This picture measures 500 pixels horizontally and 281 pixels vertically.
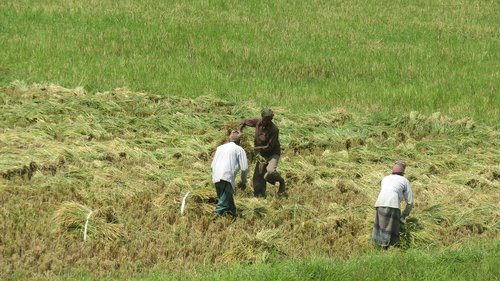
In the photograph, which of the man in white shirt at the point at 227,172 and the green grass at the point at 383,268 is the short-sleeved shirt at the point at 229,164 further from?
the green grass at the point at 383,268

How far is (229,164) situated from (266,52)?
13454mm

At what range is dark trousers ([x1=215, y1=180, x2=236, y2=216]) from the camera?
37.8ft

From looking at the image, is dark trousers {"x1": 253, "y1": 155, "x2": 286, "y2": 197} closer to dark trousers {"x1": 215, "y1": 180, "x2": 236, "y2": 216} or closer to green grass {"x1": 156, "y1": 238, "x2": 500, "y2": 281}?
dark trousers {"x1": 215, "y1": 180, "x2": 236, "y2": 216}

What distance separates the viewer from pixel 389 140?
16.4 meters

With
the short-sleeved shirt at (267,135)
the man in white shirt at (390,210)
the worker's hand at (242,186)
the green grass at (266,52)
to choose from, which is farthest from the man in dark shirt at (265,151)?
the green grass at (266,52)

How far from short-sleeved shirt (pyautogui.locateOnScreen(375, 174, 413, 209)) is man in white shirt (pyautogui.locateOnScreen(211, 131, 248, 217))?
1.92 meters

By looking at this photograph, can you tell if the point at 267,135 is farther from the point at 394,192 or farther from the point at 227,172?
the point at 394,192

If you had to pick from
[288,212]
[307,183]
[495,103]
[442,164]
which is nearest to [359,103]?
[495,103]

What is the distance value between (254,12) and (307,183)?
1742 centimetres

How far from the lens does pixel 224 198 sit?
11555 millimetres

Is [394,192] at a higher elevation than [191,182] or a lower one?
higher

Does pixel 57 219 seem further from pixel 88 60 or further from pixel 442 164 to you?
pixel 88 60

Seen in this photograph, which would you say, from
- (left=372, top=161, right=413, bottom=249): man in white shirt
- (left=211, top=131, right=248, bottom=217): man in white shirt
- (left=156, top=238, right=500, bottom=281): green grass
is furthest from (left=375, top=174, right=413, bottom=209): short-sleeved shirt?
(left=211, top=131, right=248, bottom=217): man in white shirt

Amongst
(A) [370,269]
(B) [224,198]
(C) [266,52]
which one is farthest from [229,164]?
(C) [266,52]
